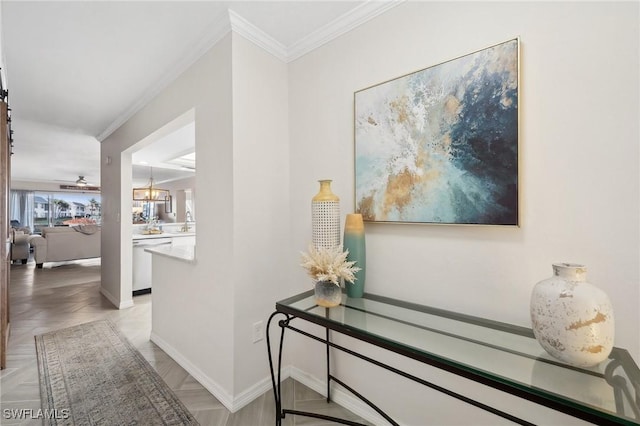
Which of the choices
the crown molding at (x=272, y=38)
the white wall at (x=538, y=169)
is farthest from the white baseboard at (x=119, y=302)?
the white wall at (x=538, y=169)

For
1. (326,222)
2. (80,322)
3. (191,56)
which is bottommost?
(80,322)

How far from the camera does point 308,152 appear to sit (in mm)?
1897

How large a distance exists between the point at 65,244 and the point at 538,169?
27.9 ft

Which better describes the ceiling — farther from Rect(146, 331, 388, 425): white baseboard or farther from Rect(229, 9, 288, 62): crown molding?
Rect(146, 331, 388, 425): white baseboard

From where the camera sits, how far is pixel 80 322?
3.07 meters

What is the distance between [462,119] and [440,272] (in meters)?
0.72

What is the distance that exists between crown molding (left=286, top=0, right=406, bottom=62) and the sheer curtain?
43.0 feet

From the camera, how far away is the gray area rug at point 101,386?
162 cm

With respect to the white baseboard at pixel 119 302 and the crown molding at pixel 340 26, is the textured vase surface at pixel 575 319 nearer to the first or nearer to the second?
the crown molding at pixel 340 26

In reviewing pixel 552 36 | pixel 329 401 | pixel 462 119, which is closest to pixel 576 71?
pixel 552 36

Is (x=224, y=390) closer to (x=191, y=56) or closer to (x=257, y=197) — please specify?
(x=257, y=197)

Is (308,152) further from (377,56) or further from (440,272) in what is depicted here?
(440,272)

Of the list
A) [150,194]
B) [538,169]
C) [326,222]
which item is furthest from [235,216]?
[150,194]

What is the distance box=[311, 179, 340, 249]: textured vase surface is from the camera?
151cm
